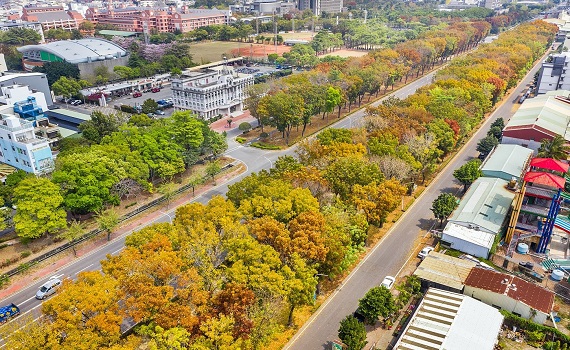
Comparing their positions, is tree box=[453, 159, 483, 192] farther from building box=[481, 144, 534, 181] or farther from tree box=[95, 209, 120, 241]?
tree box=[95, 209, 120, 241]

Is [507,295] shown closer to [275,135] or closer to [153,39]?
[275,135]

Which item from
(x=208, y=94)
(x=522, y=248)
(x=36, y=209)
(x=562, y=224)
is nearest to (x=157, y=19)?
(x=208, y=94)

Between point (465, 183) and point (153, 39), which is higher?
point (153, 39)

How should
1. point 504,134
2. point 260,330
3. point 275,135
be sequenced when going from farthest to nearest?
point 275,135 → point 504,134 → point 260,330

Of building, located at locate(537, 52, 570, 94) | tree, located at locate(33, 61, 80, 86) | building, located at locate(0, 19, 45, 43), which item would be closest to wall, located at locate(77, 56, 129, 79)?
tree, located at locate(33, 61, 80, 86)

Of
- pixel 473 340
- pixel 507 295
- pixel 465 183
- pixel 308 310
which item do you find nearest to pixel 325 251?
pixel 308 310

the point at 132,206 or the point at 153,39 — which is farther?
the point at 153,39
